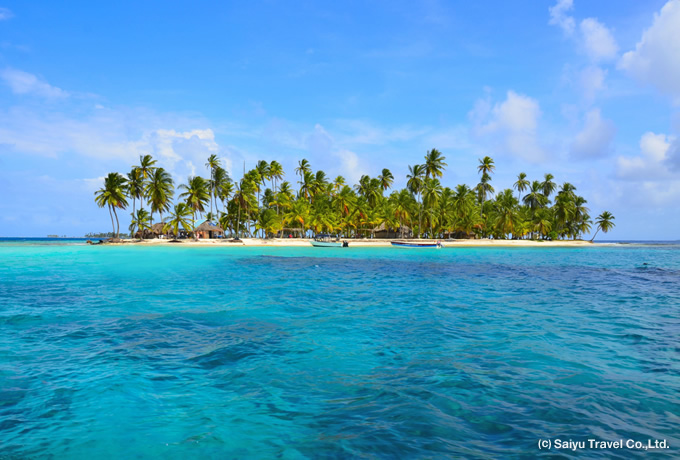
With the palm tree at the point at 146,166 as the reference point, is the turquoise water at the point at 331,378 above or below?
below

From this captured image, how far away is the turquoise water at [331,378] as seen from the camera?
4509 mm

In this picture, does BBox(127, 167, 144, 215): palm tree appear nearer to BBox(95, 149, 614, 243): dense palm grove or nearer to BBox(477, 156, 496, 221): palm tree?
BBox(95, 149, 614, 243): dense palm grove

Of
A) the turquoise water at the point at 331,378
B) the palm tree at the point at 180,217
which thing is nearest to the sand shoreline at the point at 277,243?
the palm tree at the point at 180,217

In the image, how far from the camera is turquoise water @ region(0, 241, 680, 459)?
14.8 feet

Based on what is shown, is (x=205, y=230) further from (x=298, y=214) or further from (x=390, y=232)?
(x=390, y=232)

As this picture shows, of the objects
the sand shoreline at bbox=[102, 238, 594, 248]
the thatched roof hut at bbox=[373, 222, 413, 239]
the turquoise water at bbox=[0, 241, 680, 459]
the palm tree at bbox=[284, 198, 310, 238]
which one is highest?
the palm tree at bbox=[284, 198, 310, 238]

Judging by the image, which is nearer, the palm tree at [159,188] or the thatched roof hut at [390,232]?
the palm tree at [159,188]

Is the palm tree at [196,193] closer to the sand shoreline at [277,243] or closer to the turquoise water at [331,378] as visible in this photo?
the sand shoreline at [277,243]

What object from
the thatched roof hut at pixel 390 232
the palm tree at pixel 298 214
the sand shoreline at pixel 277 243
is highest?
the palm tree at pixel 298 214

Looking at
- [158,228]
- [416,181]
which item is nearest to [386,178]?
[416,181]

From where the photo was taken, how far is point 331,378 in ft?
21.3

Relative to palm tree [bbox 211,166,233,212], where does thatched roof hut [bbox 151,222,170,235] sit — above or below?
below

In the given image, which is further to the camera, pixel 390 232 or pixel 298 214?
pixel 390 232

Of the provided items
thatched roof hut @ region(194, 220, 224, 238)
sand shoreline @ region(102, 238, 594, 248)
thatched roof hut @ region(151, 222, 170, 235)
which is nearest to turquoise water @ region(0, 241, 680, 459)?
sand shoreline @ region(102, 238, 594, 248)
